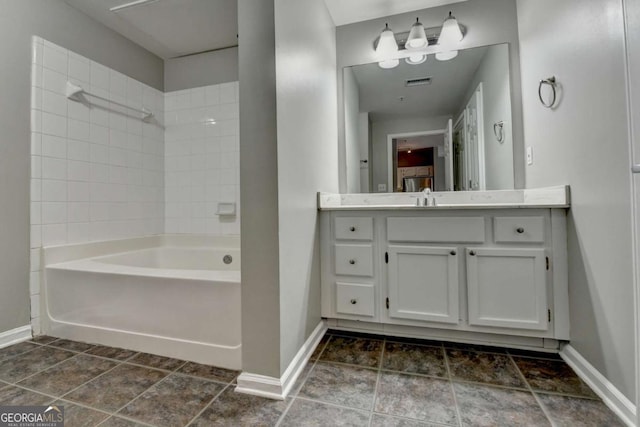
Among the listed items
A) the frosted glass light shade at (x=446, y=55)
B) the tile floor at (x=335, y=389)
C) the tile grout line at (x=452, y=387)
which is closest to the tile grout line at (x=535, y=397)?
the tile floor at (x=335, y=389)

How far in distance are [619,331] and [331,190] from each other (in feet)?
5.21

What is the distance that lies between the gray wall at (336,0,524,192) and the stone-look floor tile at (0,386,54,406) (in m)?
1.99

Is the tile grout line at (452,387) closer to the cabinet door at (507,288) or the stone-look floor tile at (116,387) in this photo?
the cabinet door at (507,288)

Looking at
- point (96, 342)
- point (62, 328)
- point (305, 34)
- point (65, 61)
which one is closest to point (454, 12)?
point (305, 34)

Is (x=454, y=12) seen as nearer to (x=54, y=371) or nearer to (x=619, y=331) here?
(x=619, y=331)

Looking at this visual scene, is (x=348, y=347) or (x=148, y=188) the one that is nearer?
(x=348, y=347)

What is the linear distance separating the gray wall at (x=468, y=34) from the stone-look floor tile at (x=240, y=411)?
1.55 metres

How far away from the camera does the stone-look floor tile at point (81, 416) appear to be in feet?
3.37

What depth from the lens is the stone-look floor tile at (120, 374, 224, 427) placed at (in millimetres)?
1056

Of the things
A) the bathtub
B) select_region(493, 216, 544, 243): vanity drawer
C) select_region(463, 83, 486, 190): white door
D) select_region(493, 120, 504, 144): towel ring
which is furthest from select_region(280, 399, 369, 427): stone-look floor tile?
select_region(493, 120, 504, 144): towel ring

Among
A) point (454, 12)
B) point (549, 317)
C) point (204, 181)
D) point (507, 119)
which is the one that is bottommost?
point (549, 317)

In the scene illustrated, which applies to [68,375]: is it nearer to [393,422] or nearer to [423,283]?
[393,422]

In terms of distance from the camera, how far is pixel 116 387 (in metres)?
1.25

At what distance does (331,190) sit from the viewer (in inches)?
82.6
